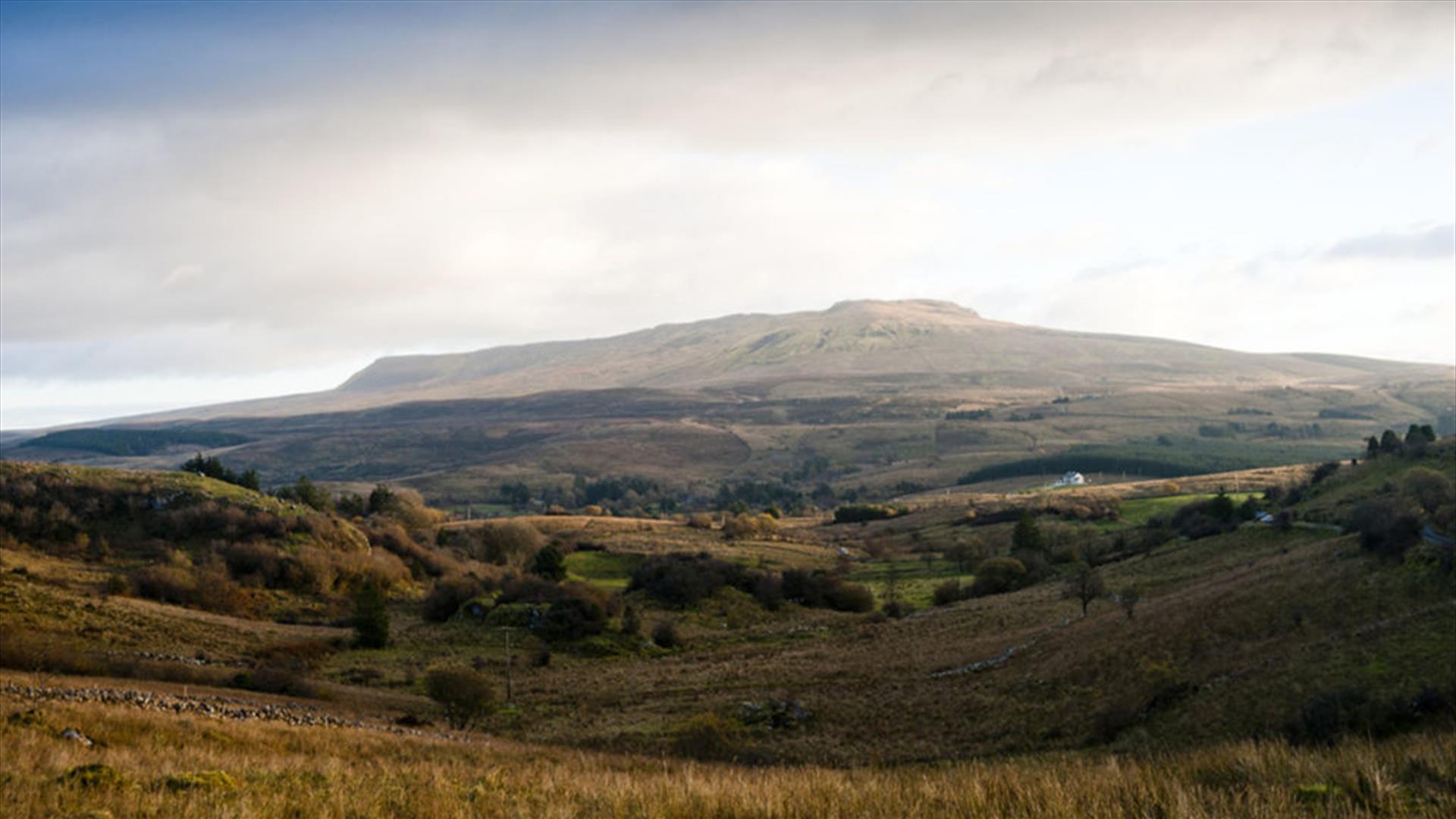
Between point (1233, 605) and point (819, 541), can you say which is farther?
point (819, 541)

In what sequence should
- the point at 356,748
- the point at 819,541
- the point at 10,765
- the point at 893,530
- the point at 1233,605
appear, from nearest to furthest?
the point at 10,765, the point at 356,748, the point at 1233,605, the point at 819,541, the point at 893,530

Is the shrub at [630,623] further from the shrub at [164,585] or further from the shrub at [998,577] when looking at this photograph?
the shrub at [998,577]

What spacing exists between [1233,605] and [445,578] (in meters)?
55.5

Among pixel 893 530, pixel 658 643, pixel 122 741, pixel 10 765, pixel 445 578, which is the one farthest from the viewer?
pixel 893 530

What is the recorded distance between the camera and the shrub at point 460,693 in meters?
38.2

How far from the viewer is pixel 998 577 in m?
76.6

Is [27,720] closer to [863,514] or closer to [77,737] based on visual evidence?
[77,737]

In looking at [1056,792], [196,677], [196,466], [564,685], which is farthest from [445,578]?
[1056,792]

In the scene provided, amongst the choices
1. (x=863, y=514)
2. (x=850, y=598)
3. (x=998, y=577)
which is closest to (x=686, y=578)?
(x=850, y=598)

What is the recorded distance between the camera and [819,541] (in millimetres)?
120250

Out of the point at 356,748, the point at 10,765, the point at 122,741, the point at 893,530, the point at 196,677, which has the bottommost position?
the point at 893,530

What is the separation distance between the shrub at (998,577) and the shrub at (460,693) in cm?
4832

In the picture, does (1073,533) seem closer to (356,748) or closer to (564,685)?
(564,685)

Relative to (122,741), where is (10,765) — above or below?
above
